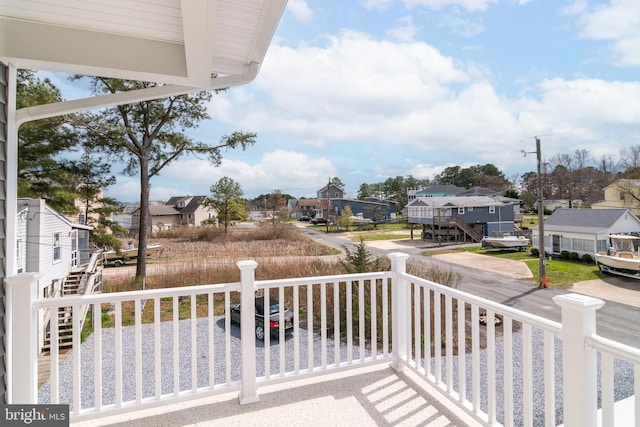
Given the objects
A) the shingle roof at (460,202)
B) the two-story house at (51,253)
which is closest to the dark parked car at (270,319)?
the two-story house at (51,253)

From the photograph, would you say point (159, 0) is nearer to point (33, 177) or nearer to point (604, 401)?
point (604, 401)

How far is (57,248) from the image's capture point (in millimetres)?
6891

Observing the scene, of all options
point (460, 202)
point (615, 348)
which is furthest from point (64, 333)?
point (460, 202)

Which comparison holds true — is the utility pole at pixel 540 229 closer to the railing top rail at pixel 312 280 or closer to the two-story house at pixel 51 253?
the railing top rail at pixel 312 280

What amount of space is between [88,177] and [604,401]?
10.8 m

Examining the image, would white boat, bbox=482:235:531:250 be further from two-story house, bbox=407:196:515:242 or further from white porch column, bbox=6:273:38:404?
white porch column, bbox=6:273:38:404

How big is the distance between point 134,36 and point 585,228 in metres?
15.7

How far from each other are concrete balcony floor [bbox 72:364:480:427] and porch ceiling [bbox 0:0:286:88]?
6.96ft

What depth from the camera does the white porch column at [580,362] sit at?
123 centimetres

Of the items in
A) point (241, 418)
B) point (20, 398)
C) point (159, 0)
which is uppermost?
point (159, 0)

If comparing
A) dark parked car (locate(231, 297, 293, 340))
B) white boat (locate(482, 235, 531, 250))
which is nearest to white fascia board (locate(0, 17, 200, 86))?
dark parked car (locate(231, 297, 293, 340))

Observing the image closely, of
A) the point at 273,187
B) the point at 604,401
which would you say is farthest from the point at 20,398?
the point at 273,187

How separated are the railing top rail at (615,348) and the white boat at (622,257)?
11720 millimetres

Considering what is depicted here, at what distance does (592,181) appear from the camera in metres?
15.1
